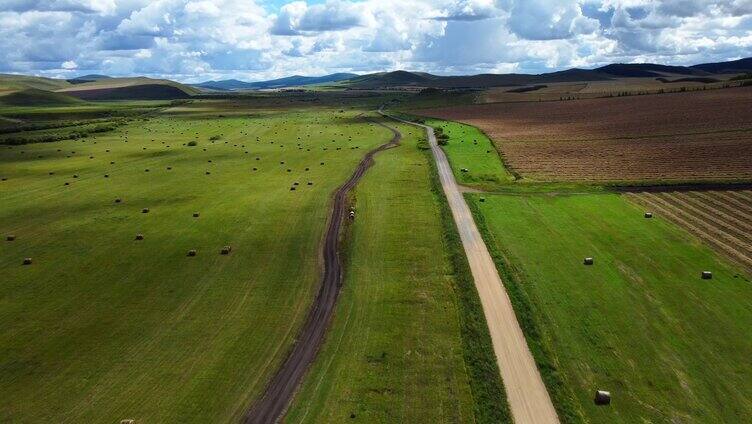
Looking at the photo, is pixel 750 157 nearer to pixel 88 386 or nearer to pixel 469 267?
pixel 469 267

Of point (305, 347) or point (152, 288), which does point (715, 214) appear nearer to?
point (305, 347)

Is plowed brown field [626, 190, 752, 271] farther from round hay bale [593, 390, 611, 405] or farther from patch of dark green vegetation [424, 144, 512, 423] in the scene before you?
round hay bale [593, 390, 611, 405]

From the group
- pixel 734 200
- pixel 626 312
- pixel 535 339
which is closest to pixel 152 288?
pixel 535 339

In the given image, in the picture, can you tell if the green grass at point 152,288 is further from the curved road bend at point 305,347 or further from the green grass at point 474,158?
the green grass at point 474,158

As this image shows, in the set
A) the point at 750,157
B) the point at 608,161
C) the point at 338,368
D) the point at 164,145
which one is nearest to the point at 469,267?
the point at 338,368

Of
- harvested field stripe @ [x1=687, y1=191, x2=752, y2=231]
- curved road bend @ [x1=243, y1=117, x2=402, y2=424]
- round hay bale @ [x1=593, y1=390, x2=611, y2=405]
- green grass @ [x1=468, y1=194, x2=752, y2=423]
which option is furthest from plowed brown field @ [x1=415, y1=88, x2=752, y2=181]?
round hay bale @ [x1=593, y1=390, x2=611, y2=405]
